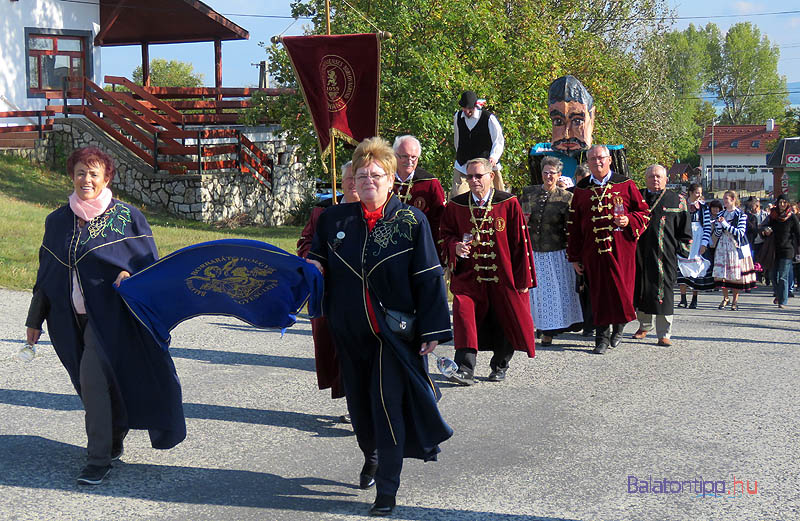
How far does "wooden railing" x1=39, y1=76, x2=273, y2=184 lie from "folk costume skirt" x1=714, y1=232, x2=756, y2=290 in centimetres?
1311

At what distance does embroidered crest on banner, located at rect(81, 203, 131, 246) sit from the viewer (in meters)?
5.33

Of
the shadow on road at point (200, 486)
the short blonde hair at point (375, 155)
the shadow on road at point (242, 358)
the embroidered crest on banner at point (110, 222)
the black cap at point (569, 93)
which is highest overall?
the black cap at point (569, 93)

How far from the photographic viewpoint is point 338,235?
493 centimetres

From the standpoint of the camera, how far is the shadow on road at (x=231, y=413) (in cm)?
641

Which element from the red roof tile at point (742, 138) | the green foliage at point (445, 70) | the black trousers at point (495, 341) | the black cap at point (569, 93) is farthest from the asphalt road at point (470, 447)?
the red roof tile at point (742, 138)

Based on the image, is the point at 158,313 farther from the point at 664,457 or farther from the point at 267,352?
the point at 267,352

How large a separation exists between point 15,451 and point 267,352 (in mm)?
3609

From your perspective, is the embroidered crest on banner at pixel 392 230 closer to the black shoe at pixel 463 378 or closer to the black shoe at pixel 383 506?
the black shoe at pixel 383 506

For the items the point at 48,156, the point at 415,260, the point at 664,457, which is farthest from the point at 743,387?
the point at 48,156

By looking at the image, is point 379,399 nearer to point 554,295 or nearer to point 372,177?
point 372,177

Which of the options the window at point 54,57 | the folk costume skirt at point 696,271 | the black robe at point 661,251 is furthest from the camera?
the window at point 54,57

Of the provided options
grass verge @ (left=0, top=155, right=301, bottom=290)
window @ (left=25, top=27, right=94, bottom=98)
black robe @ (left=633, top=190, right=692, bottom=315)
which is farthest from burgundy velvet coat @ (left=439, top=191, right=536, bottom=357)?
window @ (left=25, top=27, right=94, bottom=98)

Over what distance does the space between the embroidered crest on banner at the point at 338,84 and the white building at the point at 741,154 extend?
314 ft

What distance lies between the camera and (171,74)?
229ft
